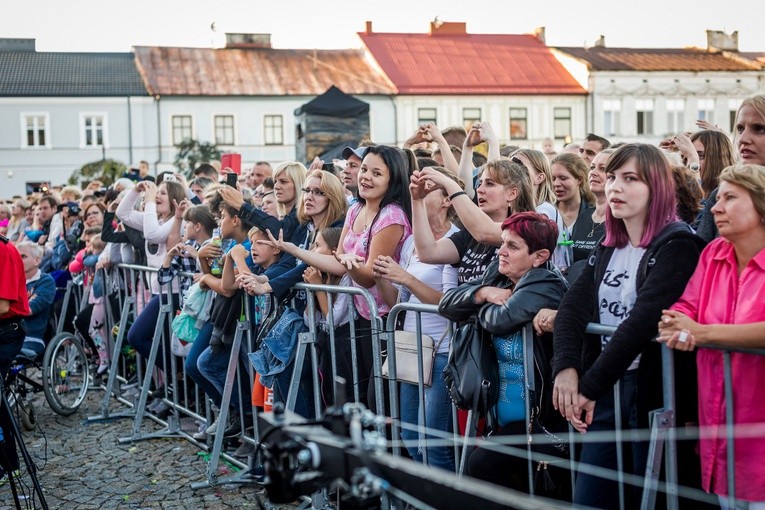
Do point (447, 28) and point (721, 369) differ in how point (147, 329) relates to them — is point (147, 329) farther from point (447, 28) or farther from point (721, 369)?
point (447, 28)

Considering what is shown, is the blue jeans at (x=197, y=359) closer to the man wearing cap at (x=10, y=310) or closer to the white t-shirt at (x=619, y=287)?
the man wearing cap at (x=10, y=310)

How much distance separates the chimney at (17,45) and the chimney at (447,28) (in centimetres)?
2344

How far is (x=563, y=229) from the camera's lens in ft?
20.3

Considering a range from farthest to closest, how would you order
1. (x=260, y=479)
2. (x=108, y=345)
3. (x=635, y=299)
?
(x=108, y=345) < (x=260, y=479) < (x=635, y=299)

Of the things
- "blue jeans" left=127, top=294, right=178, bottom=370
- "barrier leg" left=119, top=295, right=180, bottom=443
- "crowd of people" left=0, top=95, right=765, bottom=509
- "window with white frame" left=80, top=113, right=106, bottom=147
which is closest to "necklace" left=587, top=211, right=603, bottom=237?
"crowd of people" left=0, top=95, right=765, bottom=509

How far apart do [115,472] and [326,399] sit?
6.96 ft

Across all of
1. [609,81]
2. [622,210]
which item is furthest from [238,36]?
[622,210]

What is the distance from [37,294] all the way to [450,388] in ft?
20.4

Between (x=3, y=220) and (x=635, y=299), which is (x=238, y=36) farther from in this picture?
(x=635, y=299)

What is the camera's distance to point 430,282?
5.68 metres

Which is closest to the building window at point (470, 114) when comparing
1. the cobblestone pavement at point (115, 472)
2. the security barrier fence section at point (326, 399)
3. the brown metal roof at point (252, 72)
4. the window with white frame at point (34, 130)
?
the brown metal roof at point (252, 72)

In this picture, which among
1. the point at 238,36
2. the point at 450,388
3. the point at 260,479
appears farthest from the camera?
the point at 238,36

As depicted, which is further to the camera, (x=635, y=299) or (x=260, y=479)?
(x=260, y=479)

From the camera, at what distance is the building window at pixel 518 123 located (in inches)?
2156
